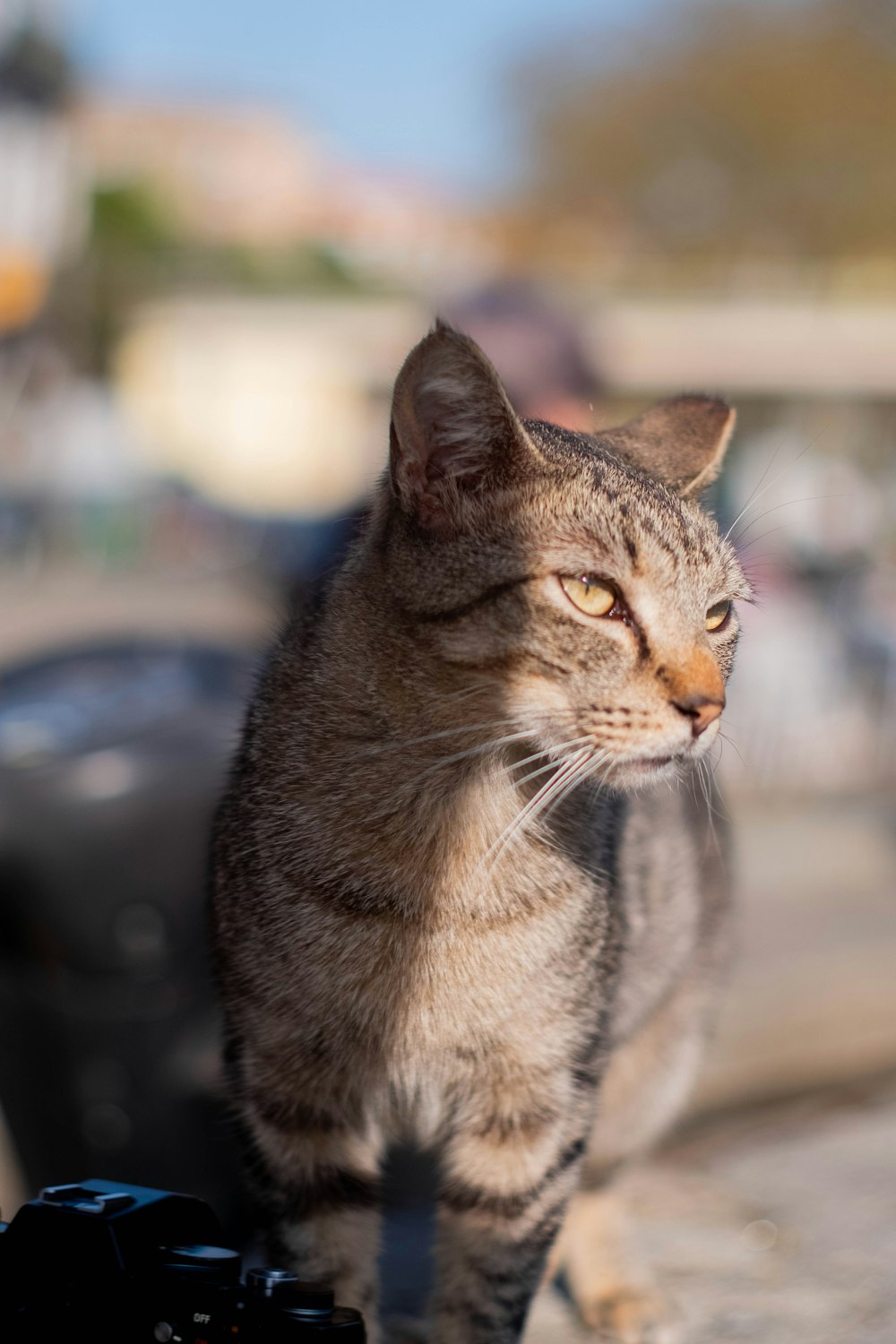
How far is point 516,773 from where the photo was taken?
185 centimetres

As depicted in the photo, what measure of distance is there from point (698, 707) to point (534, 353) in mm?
1524

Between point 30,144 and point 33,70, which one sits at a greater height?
point 33,70

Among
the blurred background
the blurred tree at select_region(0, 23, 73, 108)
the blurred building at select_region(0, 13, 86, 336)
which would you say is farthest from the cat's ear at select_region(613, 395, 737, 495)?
the blurred tree at select_region(0, 23, 73, 108)

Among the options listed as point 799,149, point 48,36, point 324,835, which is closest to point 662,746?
point 324,835

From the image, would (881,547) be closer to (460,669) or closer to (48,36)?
(460,669)

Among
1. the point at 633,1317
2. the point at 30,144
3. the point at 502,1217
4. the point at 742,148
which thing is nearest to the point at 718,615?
the point at 502,1217

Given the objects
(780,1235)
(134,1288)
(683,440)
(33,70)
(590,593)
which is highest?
(33,70)

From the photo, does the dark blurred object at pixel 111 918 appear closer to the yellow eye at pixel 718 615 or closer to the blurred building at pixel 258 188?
the yellow eye at pixel 718 615

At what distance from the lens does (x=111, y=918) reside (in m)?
2.73

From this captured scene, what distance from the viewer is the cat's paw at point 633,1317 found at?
2074 mm

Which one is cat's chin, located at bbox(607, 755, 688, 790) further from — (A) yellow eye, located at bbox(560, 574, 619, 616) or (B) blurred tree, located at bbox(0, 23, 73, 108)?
(B) blurred tree, located at bbox(0, 23, 73, 108)

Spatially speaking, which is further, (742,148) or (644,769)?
(742,148)

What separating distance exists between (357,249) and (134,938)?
36161 mm

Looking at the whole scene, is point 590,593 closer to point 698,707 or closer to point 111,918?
point 698,707
